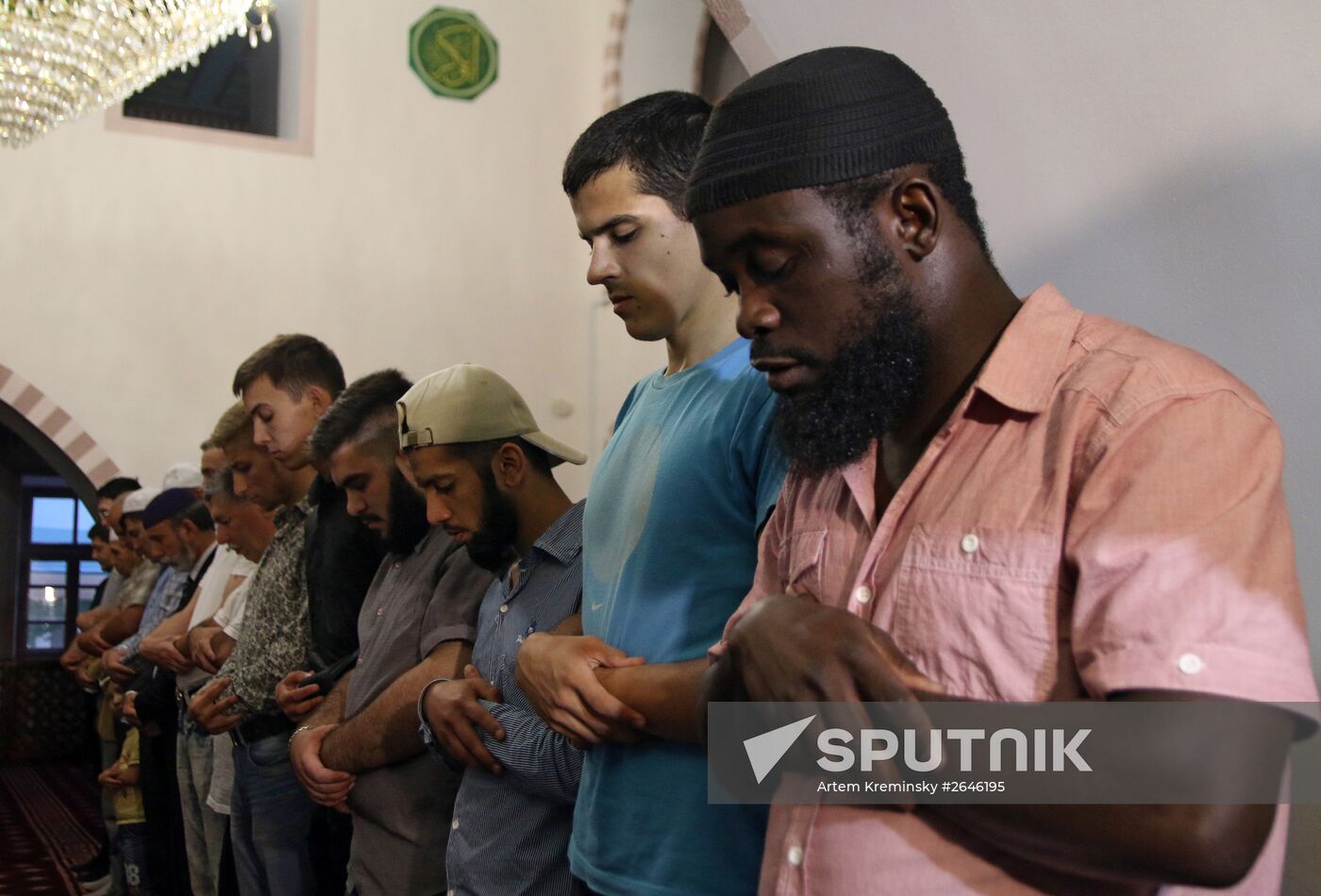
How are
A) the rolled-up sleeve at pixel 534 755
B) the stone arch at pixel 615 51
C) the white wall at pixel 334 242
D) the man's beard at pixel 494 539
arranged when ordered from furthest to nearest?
the stone arch at pixel 615 51
the white wall at pixel 334 242
the man's beard at pixel 494 539
the rolled-up sleeve at pixel 534 755

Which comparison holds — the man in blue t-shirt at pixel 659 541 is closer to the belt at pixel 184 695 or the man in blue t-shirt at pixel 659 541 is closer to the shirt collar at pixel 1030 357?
the shirt collar at pixel 1030 357

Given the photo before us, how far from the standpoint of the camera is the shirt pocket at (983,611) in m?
0.97

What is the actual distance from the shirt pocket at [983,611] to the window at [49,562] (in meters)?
14.2

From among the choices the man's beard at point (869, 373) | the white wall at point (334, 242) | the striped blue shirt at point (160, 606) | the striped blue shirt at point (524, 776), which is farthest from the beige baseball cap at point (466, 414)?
the white wall at point (334, 242)

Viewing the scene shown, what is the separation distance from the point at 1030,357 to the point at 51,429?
800cm

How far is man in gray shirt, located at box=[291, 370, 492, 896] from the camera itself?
8.16ft

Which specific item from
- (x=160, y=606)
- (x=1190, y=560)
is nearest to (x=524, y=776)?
(x=1190, y=560)

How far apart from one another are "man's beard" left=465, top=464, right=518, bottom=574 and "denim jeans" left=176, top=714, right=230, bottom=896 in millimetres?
2093

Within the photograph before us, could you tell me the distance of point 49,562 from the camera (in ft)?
44.9

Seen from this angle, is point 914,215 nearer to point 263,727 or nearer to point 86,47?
point 263,727

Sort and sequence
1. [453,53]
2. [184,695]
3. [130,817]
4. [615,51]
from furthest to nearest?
[453,53] < [615,51] < [130,817] < [184,695]

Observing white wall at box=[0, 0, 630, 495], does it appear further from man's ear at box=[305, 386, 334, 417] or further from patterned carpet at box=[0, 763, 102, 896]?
man's ear at box=[305, 386, 334, 417]

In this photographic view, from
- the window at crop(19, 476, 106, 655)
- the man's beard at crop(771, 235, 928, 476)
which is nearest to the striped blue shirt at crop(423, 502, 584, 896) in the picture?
the man's beard at crop(771, 235, 928, 476)

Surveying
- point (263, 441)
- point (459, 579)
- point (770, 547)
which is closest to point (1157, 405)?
point (770, 547)
